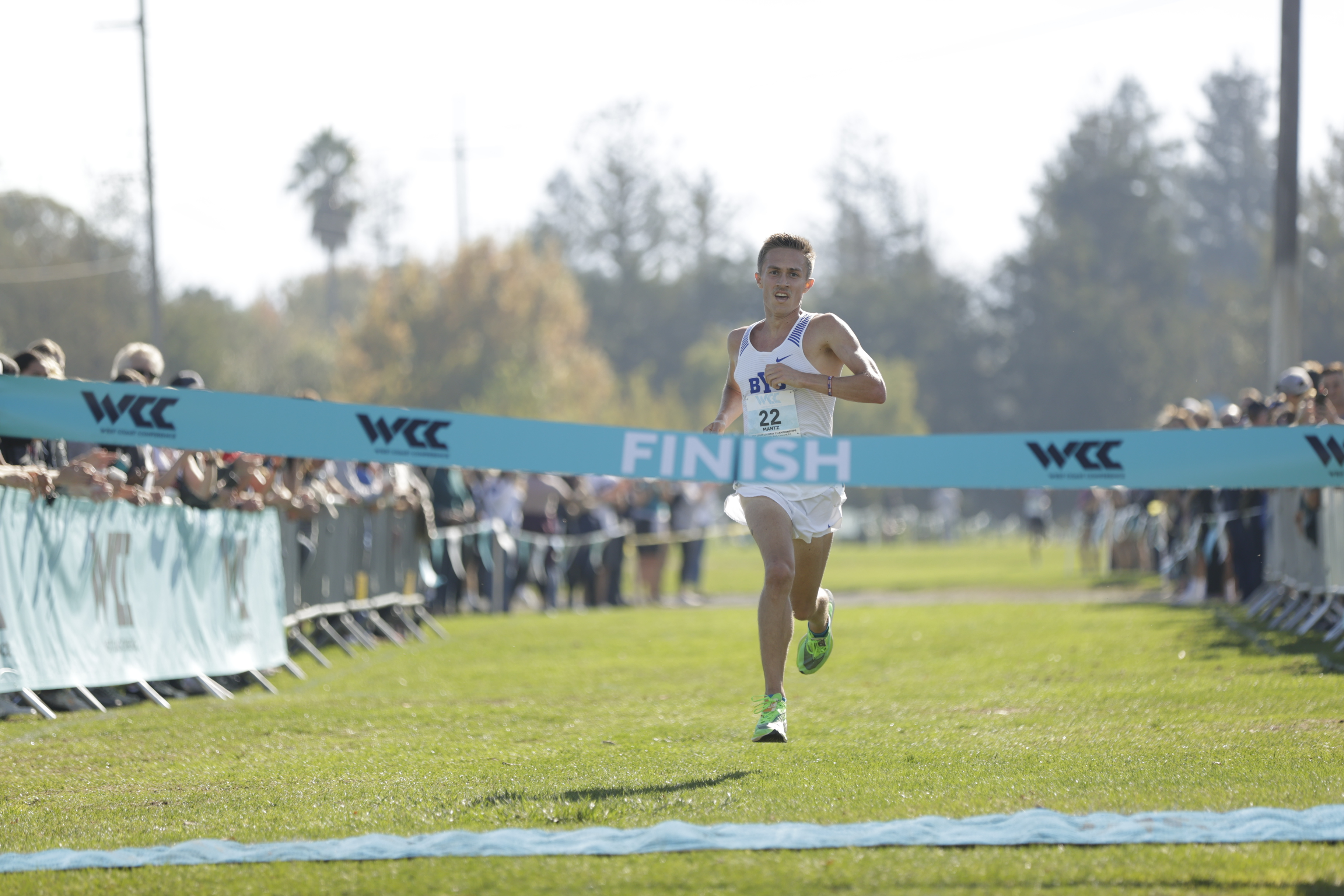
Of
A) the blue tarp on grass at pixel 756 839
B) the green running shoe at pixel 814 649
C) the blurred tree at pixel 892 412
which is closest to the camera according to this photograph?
the blue tarp on grass at pixel 756 839

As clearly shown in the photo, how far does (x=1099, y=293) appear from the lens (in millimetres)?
83812

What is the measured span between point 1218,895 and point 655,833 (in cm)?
178

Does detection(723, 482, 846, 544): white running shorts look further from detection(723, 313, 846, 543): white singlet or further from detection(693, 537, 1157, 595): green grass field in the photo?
detection(693, 537, 1157, 595): green grass field

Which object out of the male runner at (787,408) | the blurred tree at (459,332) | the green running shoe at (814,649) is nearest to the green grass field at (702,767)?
the green running shoe at (814,649)

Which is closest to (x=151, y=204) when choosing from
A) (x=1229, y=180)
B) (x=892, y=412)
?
(x=892, y=412)

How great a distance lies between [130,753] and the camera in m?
7.93

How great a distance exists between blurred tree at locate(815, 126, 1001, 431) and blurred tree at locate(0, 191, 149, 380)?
40.1 meters

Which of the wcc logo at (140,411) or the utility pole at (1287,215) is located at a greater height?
the utility pole at (1287,215)

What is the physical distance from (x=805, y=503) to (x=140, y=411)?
318 centimetres

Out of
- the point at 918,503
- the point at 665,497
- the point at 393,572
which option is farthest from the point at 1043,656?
the point at 918,503

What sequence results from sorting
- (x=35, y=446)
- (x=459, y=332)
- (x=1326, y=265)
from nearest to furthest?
(x=35, y=446), (x=1326, y=265), (x=459, y=332)

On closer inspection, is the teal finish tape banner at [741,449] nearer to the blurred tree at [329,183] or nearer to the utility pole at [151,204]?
the utility pole at [151,204]

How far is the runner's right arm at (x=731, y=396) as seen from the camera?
311 inches

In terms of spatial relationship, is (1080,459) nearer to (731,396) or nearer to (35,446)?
(731,396)
